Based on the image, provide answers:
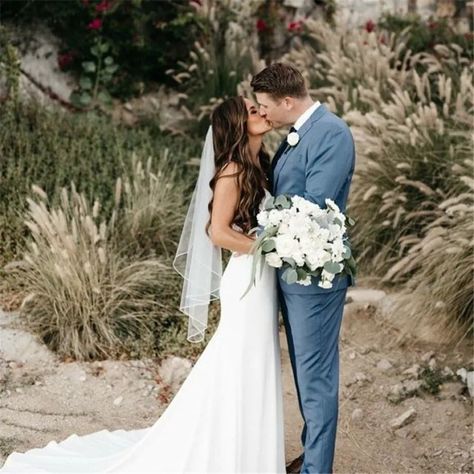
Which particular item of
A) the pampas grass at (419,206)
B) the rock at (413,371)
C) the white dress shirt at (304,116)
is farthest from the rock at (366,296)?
the white dress shirt at (304,116)

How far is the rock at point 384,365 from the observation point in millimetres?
6285

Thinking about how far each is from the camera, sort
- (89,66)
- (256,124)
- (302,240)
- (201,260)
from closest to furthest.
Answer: (302,240) < (256,124) < (201,260) < (89,66)

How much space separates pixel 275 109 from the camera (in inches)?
171

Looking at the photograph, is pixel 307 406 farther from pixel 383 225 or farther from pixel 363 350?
pixel 383 225

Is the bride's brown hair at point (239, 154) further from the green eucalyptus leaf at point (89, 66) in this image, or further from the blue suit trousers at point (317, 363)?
the green eucalyptus leaf at point (89, 66)

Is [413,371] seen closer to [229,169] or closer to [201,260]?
[201,260]

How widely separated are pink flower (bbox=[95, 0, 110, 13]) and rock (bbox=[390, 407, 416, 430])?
227 inches

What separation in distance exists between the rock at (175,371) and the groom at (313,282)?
1.71 metres

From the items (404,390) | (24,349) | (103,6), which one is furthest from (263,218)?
(103,6)

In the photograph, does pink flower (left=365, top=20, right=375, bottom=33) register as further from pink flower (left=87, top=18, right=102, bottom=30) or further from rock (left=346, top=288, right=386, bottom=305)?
rock (left=346, top=288, right=386, bottom=305)

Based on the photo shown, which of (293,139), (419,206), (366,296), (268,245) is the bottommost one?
(366,296)

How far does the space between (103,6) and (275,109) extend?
235 inches

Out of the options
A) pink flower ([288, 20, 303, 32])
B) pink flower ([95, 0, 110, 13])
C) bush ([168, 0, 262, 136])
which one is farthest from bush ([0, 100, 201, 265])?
pink flower ([288, 20, 303, 32])

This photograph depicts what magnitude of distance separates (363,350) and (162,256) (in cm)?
153
